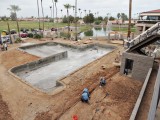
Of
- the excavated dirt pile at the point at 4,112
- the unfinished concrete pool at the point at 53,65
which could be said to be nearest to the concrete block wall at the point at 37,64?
the unfinished concrete pool at the point at 53,65

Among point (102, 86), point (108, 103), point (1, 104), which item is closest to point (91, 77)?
point (102, 86)

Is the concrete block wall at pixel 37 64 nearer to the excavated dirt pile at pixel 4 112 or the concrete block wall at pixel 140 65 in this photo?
the excavated dirt pile at pixel 4 112

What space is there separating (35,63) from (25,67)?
162 centimetres

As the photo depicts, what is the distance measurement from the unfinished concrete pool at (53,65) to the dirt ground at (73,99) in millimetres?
2317

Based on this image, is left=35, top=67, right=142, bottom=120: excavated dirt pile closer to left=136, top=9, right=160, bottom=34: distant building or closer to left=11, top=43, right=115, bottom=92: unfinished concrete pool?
left=11, top=43, right=115, bottom=92: unfinished concrete pool

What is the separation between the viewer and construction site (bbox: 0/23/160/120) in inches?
383

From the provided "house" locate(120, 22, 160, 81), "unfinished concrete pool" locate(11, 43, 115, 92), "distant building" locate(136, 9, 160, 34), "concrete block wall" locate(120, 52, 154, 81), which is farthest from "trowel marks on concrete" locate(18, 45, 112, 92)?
"distant building" locate(136, 9, 160, 34)

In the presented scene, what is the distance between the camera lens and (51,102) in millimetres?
11188

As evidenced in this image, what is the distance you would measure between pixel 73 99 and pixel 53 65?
11604 mm

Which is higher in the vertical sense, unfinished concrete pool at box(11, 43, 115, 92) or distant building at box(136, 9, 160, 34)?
distant building at box(136, 9, 160, 34)

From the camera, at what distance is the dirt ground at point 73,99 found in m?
9.73

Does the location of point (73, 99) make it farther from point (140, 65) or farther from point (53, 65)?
point (53, 65)

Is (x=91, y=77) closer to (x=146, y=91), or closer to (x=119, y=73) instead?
(x=119, y=73)

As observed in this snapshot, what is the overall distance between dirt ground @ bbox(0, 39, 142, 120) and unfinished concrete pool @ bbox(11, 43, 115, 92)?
2317mm
